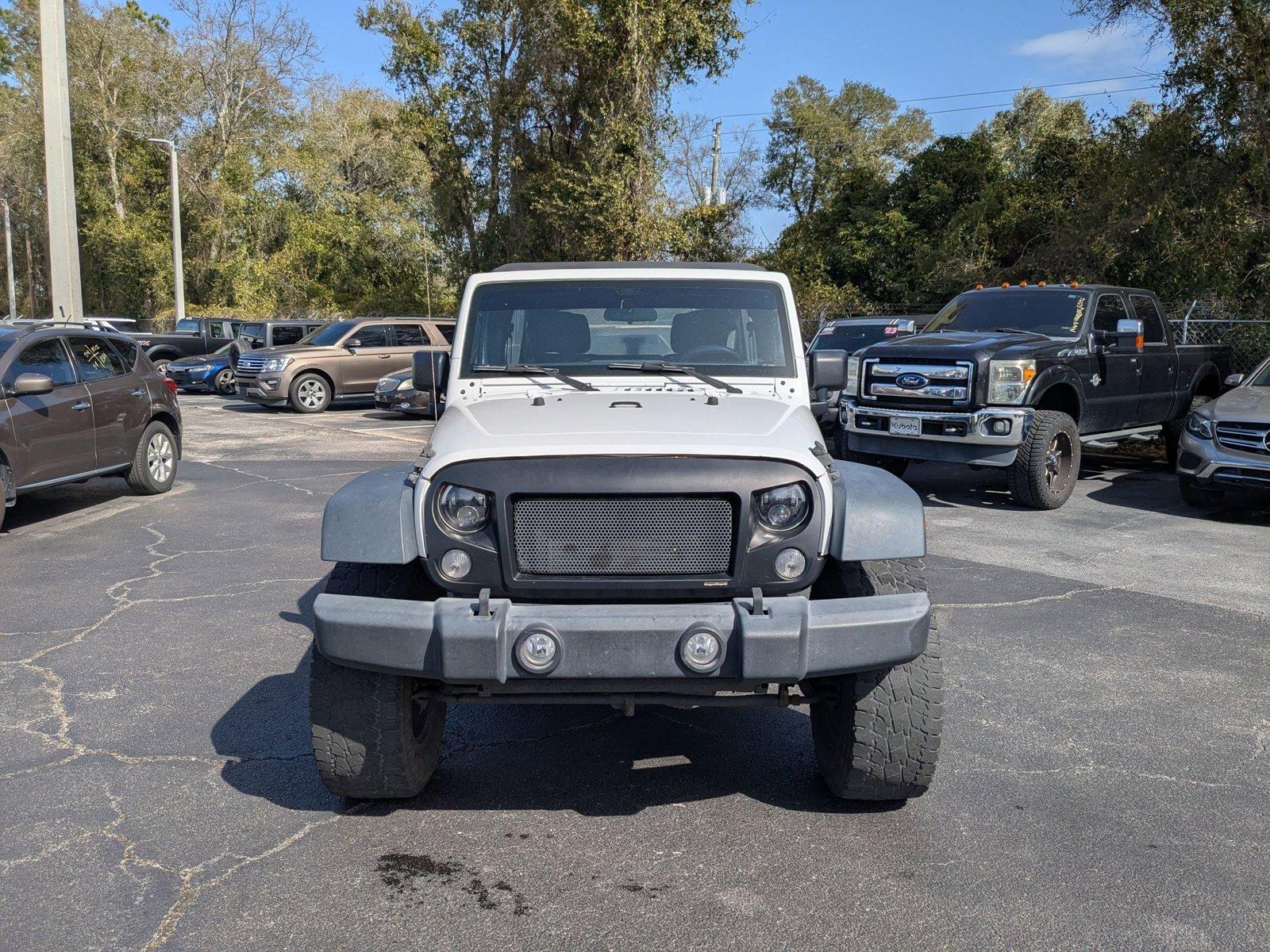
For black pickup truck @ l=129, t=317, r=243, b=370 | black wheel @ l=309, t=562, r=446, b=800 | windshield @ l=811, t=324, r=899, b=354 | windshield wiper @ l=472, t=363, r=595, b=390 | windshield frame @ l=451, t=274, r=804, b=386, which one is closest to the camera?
black wheel @ l=309, t=562, r=446, b=800

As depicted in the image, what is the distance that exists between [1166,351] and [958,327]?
2.49 meters

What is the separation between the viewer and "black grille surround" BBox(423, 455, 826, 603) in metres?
3.64

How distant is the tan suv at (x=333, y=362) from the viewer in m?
20.9

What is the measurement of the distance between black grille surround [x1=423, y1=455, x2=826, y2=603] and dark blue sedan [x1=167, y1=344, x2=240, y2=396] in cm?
2371

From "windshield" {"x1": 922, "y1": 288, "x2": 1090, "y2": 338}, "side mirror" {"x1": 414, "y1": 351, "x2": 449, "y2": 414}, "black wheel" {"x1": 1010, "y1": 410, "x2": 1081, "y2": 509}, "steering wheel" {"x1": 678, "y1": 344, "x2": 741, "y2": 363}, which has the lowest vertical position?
"black wheel" {"x1": 1010, "y1": 410, "x2": 1081, "y2": 509}

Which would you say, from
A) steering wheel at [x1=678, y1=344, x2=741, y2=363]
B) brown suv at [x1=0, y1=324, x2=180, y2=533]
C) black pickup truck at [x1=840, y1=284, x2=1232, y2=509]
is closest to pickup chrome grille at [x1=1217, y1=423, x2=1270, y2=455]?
black pickup truck at [x1=840, y1=284, x2=1232, y2=509]

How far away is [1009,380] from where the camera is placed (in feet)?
33.7

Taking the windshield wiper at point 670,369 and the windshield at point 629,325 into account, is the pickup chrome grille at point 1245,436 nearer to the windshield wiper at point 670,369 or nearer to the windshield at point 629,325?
the windshield at point 629,325

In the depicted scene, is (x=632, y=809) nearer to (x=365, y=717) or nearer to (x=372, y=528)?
(x=365, y=717)

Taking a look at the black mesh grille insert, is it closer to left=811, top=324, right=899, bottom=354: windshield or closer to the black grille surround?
the black grille surround

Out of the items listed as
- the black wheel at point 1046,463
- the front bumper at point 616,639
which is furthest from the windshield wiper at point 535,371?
the black wheel at point 1046,463

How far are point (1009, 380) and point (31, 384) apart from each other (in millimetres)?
8361

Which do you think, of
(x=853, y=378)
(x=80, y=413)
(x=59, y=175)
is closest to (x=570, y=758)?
(x=80, y=413)

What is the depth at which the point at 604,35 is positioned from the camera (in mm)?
27453
